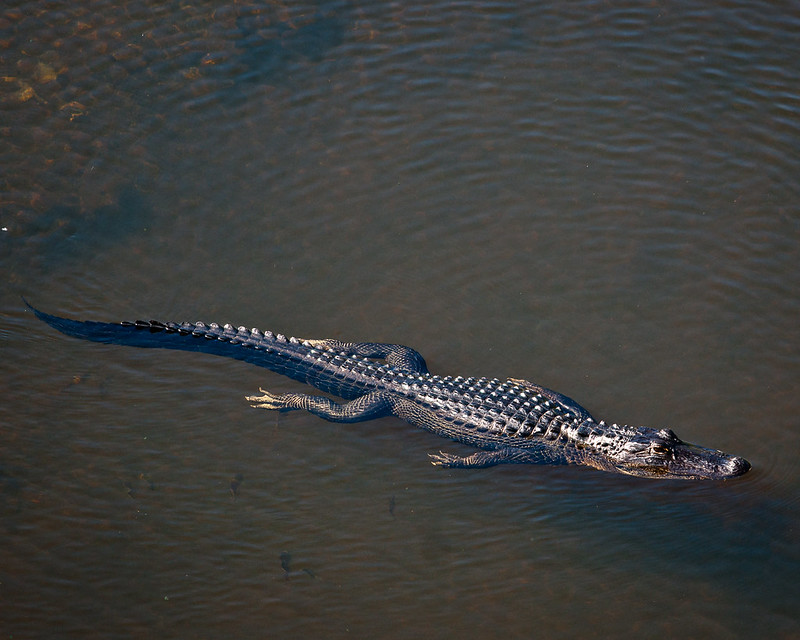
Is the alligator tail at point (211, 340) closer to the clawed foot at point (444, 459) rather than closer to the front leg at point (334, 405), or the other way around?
the front leg at point (334, 405)

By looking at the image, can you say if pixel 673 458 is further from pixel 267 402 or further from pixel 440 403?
pixel 267 402

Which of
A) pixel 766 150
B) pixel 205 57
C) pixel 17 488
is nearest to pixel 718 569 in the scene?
pixel 766 150

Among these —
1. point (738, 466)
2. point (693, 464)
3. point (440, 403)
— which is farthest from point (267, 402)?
point (738, 466)

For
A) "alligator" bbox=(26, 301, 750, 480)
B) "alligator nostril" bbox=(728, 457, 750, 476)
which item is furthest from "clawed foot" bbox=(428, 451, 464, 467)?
"alligator nostril" bbox=(728, 457, 750, 476)

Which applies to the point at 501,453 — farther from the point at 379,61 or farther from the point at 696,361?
the point at 379,61

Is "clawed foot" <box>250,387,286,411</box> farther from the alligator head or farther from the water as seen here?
the alligator head

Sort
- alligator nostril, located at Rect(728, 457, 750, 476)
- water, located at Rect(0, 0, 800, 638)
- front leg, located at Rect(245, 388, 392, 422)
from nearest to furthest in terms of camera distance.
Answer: water, located at Rect(0, 0, 800, 638), alligator nostril, located at Rect(728, 457, 750, 476), front leg, located at Rect(245, 388, 392, 422)
